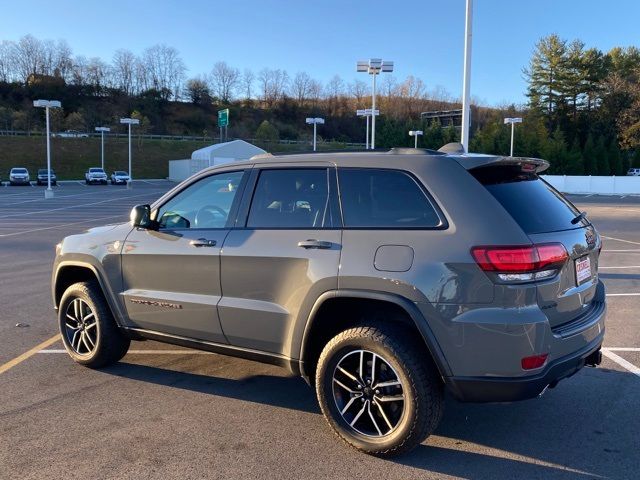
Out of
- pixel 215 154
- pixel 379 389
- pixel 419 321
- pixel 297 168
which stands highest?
pixel 215 154

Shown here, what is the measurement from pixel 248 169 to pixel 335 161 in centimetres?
74

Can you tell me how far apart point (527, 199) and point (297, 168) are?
5.16ft

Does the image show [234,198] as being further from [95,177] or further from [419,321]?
[95,177]

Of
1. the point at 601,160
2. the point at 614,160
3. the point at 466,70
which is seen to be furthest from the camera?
the point at 614,160

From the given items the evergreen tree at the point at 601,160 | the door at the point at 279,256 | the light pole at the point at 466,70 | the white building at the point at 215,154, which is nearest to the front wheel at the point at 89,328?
the door at the point at 279,256

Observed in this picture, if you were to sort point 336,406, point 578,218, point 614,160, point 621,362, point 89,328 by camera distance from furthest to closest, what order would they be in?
point 614,160, point 621,362, point 89,328, point 578,218, point 336,406

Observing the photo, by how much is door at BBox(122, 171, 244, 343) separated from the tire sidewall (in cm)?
92

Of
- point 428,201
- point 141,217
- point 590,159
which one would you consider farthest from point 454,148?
point 590,159

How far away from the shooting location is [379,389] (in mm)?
3576

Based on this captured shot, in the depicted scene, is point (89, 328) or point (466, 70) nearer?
point (89, 328)

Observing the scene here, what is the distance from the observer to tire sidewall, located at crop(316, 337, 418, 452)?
341 cm

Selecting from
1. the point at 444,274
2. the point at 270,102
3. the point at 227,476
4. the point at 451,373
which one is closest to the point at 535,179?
the point at 444,274

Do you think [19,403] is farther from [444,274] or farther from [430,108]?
[430,108]

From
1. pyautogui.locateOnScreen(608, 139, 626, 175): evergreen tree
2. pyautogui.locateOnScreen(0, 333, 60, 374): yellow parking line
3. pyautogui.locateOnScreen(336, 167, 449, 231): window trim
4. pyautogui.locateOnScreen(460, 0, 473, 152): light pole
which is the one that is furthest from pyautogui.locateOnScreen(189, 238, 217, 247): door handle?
pyautogui.locateOnScreen(608, 139, 626, 175): evergreen tree
